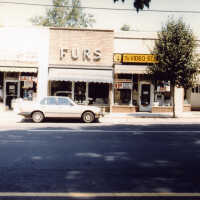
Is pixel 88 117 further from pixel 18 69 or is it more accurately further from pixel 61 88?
pixel 18 69

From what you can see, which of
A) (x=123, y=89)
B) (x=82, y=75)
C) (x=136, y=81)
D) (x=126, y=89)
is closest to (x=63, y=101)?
(x=82, y=75)

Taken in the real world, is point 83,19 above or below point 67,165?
above

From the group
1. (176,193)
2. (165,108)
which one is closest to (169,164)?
(176,193)

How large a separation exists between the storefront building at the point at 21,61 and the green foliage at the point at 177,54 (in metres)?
8.55

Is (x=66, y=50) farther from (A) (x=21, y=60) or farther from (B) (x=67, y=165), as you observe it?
(B) (x=67, y=165)

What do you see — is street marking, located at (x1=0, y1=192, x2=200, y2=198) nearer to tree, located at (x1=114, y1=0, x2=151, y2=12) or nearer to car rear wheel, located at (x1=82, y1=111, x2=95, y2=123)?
tree, located at (x1=114, y1=0, x2=151, y2=12)

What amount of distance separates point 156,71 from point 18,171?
1336cm

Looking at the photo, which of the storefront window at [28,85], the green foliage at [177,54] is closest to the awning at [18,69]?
the storefront window at [28,85]

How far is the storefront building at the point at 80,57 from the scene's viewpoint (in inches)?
A: 779

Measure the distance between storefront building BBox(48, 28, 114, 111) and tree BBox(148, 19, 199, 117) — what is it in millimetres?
4190

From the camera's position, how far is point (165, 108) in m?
20.9

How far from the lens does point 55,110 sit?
14391 millimetres

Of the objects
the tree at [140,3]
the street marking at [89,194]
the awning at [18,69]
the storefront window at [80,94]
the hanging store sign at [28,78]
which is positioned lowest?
the street marking at [89,194]

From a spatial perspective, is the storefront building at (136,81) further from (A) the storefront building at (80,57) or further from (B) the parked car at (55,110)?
(B) the parked car at (55,110)
